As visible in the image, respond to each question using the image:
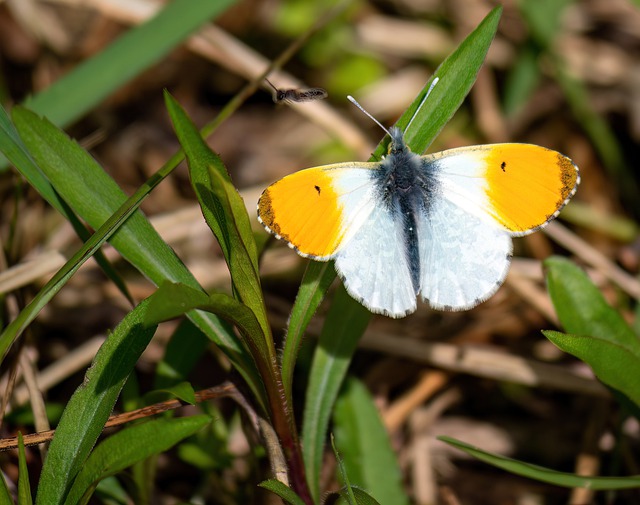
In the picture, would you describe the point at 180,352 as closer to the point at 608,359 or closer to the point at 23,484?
the point at 23,484

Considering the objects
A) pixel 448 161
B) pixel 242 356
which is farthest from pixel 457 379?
pixel 242 356

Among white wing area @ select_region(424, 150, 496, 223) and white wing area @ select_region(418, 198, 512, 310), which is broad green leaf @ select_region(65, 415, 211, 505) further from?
white wing area @ select_region(424, 150, 496, 223)

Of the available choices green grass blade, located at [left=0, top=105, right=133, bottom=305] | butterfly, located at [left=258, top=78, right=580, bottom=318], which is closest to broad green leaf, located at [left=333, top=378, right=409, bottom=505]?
butterfly, located at [left=258, top=78, right=580, bottom=318]

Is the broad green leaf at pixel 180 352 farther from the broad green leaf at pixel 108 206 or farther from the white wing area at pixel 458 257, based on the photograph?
the white wing area at pixel 458 257

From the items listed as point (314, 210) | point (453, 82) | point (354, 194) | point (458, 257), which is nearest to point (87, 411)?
point (314, 210)

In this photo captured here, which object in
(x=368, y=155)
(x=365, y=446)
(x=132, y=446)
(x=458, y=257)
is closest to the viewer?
(x=132, y=446)

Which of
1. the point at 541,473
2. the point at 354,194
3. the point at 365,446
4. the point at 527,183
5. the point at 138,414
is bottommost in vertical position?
the point at 138,414
